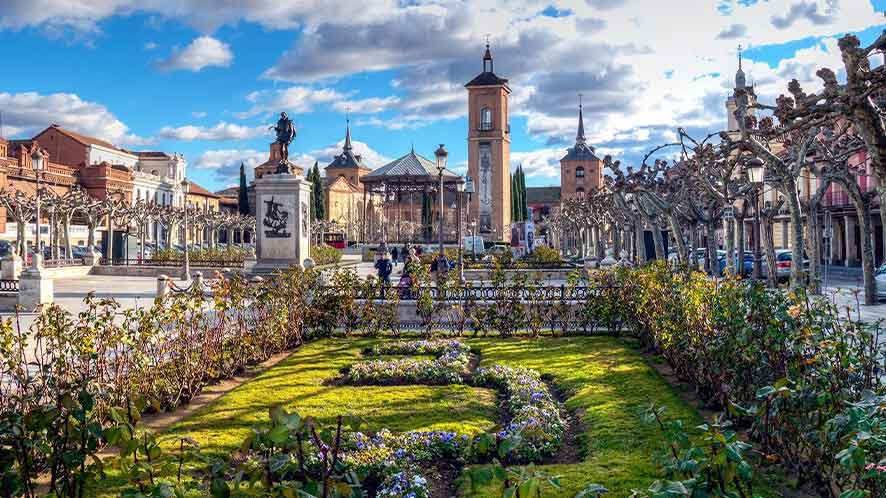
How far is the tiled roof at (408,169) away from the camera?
209 ft

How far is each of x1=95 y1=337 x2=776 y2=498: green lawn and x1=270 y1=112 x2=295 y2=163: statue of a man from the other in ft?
37.8

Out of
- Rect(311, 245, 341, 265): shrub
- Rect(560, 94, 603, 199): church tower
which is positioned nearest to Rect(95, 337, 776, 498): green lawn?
Rect(311, 245, 341, 265): shrub

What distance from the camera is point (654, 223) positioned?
89.0 ft

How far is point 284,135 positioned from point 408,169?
144 ft

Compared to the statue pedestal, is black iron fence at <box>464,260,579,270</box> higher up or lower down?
lower down

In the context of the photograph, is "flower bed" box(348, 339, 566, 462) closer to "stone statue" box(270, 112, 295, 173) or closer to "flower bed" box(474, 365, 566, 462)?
"flower bed" box(474, 365, 566, 462)

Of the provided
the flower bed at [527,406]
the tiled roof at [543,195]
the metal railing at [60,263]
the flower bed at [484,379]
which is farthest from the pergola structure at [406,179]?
the tiled roof at [543,195]

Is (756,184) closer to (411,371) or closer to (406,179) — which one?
(411,371)

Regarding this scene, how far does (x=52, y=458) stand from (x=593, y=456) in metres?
4.44

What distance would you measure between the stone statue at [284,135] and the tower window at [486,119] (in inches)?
2745

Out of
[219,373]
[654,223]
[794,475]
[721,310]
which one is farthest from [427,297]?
[654,223]

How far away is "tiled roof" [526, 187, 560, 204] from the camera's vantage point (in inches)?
5891

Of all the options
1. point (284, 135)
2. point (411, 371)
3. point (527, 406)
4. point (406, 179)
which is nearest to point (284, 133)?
point (284, 135)

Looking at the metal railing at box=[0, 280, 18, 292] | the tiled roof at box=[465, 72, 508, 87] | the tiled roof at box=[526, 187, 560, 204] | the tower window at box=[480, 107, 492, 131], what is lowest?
the metal railing at box=[0, 280, 18, 292]
